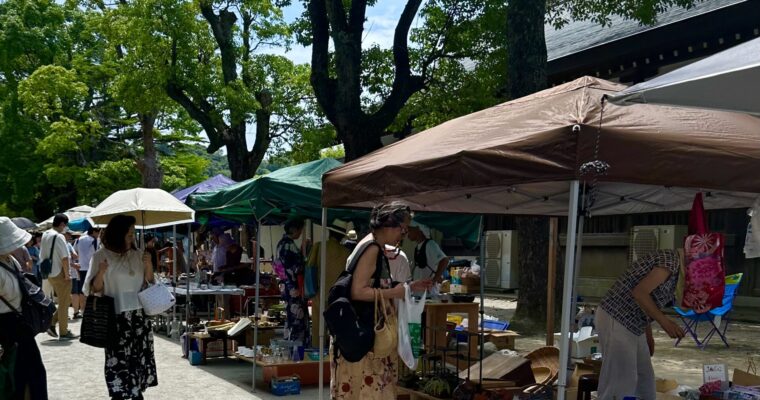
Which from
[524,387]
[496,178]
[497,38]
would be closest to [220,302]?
[497,38]

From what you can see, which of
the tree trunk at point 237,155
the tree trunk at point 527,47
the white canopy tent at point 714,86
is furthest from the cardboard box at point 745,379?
the tree trunk at point 237,155

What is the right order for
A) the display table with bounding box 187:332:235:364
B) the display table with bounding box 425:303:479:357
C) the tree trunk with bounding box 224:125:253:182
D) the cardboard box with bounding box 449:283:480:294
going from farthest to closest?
the tree trunk with bounding box 224:125:253:182 → the cardboard box with bounding box 449:283:480:294 → the display table with bounding box 187:332:235:364 → the display table with bounding box 425:303:479:357

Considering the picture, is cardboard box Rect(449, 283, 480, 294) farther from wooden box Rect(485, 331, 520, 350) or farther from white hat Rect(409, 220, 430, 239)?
wooden box Rect(485, 331, 520, 350)

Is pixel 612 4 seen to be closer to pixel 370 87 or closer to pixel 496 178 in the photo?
pixel 370 87

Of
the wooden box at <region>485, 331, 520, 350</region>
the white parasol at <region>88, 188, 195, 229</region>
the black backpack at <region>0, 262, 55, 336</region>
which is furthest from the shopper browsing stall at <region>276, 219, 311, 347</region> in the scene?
the black backpack at <region>0, 262, 55, 336</region>

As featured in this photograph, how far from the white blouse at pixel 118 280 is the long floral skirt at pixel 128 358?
10 cm

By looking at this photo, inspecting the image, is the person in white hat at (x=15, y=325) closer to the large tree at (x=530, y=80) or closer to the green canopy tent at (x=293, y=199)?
the green canopy tent at (x=293, y=199)

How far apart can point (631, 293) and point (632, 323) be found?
240 mm

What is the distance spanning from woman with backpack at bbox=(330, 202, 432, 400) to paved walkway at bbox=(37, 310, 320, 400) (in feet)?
10.2

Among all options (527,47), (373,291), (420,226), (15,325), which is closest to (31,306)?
(15,325)

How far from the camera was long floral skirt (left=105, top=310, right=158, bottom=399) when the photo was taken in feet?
19.4

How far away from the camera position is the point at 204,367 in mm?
9359

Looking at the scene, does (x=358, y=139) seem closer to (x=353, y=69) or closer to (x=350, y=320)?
(x=353, y=69)

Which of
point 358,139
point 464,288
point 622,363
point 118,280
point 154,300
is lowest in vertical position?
point 464,288
